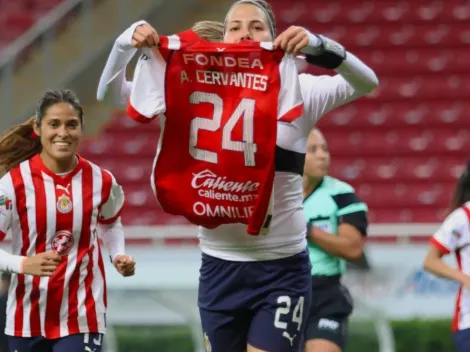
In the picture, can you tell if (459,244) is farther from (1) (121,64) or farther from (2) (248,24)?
(1) (121,64)

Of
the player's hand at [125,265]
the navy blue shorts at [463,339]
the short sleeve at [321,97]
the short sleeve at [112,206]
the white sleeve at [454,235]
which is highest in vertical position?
the short sleeve at [321,97]

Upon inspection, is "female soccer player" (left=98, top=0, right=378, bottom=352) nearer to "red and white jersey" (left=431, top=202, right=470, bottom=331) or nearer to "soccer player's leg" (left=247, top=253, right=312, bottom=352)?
"soccer player's leg" (left=247, top=253, right=312, bottom=352)

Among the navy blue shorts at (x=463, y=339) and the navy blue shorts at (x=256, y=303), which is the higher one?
the navy blue shorts at (x=256, y=303)

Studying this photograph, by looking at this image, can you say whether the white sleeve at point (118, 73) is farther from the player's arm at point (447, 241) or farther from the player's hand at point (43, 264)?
the player's arm at point (447, 241)

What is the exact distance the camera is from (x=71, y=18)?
1288 centimetres

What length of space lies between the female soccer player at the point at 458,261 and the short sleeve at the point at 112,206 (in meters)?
→ 1.40

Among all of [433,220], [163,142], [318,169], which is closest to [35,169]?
[163,142]

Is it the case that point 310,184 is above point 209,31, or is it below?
below

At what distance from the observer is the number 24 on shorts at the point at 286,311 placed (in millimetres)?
Result: 4137

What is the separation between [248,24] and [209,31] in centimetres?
35

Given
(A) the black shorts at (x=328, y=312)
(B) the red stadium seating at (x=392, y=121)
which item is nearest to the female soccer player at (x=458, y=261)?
(A) the black shorts at (x=328, y=312)

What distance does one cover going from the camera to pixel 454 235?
17.1 ft

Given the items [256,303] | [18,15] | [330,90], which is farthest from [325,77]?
[18,15]

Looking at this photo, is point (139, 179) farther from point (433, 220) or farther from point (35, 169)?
point (35, 169)
